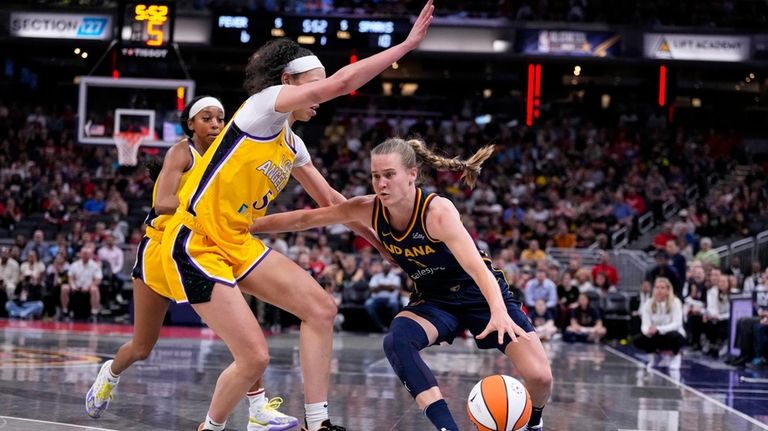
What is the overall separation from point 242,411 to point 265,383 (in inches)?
62.7

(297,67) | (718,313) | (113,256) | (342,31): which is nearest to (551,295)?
(718,313)

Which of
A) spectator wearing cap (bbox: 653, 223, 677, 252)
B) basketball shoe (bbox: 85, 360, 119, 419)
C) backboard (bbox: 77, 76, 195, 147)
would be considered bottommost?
basketball shoe (bbox: 85, 360, 119, 419)

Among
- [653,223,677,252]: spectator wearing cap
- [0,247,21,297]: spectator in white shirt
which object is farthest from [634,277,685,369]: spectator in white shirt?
[0,247,21,297]: spectator in white shirt

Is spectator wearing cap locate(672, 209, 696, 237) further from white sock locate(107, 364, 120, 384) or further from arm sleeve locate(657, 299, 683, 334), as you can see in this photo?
white sock locate(107, 364, 120, 384)

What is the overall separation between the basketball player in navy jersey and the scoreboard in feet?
53.7

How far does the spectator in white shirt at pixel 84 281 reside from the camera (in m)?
17.4

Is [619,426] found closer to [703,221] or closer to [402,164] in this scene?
[402,164]

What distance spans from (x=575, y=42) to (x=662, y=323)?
1297cm

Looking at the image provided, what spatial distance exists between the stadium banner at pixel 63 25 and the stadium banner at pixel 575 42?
10578mm

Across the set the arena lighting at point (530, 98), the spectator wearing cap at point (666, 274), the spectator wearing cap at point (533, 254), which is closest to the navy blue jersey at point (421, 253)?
the spectator wearing cap at point (666, 274)

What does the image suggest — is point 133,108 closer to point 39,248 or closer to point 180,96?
point 180,96

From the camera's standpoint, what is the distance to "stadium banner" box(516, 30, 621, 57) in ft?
85.0

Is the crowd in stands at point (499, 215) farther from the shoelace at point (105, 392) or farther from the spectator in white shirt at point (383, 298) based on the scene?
the shoelace at point (105, 392)

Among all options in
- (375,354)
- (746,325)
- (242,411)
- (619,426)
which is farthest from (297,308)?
(746,325)
